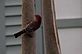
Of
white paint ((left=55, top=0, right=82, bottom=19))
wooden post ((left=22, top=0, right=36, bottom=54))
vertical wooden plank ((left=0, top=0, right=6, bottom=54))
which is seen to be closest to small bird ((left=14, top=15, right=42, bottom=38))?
wooden post ((left=22, top=0, right=36, bottom=54))

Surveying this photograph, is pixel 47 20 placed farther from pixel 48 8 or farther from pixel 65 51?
pixel 65 51

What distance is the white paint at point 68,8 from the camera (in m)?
2.50

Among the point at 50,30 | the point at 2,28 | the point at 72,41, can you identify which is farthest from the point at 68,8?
the point at 50,30

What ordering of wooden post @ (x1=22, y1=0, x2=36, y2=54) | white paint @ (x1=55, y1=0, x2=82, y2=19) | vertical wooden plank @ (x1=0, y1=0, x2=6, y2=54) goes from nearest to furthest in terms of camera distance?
→ wooden post @ (x1=22, y1=0, x2=36, y2=54) < vertical wooden plank @ (x1=0, y1=0, x2=6, y2=54) < white paint @ (x1=55, y1=0, x2=82, y2=19)

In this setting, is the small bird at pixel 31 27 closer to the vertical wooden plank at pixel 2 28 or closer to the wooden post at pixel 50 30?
the wooden post at pixel 50 30

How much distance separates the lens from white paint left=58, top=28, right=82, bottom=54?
2.51 meters

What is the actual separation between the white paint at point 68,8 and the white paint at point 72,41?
0.48 ft

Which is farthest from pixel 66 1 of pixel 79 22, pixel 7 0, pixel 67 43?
pixel 7 0

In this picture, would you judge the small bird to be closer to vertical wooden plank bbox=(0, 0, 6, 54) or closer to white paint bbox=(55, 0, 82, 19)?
vertical wooden plank bbox=(0, 0, 6, 54)

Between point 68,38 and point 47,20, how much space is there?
164cm

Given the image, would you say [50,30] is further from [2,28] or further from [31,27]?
[2,28]

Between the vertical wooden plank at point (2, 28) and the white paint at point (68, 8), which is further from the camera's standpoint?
the white paint at point (68, 8)

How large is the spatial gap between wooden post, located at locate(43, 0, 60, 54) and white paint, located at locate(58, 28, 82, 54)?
1.60m

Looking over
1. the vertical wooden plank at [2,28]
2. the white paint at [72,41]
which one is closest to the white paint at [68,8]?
the white paint at [72,41]
